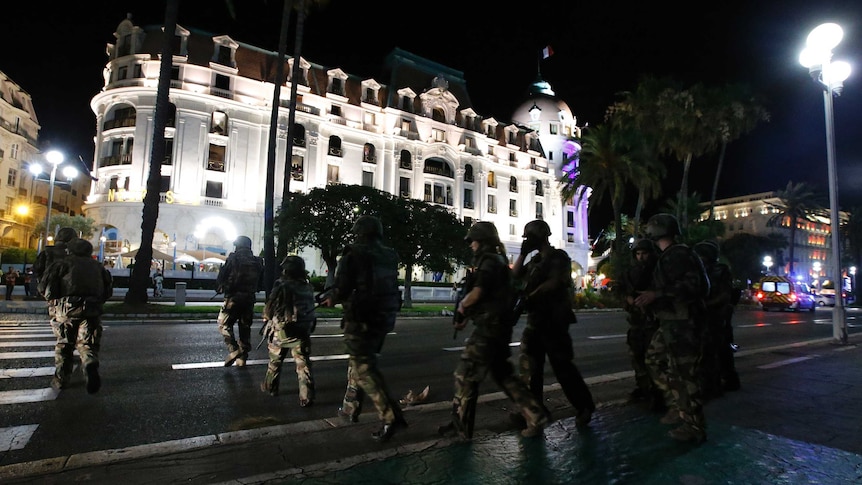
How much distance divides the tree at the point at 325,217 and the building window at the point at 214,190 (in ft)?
62.5

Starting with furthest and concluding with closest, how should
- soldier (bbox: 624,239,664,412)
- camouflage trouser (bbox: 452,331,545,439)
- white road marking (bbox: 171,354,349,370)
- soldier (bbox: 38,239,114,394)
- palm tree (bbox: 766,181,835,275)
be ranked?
palm tree (bbox: 766,181,835,275) → white road marking (bbox: 171,354,349,370) → soldier (bbox: 38,239,114,394) → soldier (bbox: 624,239,664,412) → camouflage trouser (bbox: 452,331,545,439)

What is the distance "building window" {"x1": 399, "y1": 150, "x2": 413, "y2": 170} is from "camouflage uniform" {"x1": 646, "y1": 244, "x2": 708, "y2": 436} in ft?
158

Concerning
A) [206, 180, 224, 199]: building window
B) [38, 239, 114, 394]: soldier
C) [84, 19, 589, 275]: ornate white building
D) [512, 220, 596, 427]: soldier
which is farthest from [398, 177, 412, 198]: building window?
[512, 220, 596, 427]: soldier

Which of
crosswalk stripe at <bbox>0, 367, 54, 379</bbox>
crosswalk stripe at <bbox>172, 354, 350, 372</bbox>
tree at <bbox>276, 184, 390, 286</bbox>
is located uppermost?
tree at <bbox>276, 184, 390, 286</bbox>

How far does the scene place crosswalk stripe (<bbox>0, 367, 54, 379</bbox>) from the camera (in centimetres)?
632

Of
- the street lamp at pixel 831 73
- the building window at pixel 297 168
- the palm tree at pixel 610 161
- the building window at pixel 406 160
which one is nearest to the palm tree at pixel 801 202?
the palm tree at pixel 610 161

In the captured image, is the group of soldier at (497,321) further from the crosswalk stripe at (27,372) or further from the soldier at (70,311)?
the crosswalk stripe at (27,372)

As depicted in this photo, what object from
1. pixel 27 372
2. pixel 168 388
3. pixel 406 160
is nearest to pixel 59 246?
pixel 27 372

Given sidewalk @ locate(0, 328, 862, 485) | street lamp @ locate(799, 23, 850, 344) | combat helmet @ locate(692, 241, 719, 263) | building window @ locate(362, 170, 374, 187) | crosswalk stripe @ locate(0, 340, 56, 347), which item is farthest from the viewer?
building window @ locate(362, 170, 374, 187)

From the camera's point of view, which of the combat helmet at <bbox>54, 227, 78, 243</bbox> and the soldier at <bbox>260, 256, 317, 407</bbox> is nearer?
the soldier at <bbox>260, 256, 317, 407</bbox>

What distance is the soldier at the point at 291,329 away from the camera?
5383 mm

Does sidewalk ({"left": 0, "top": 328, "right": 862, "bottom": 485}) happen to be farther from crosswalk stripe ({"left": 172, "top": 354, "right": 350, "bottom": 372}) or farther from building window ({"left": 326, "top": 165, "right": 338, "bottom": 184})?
building window ({"left": 326, "top": 165, "right": 338, "bottom": 184})

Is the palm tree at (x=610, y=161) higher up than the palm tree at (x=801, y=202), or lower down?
lower down

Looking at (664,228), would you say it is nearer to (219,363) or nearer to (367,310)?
(367,310)
